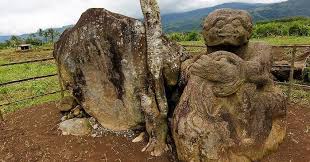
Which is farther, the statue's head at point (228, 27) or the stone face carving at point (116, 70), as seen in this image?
the stone face carving at point (116, 70)

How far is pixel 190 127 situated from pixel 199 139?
232mm

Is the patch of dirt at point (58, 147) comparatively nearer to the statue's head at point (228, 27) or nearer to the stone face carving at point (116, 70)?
the stone face carving at point (116, 70)

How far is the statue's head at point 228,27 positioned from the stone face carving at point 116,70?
90 cm

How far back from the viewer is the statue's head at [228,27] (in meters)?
5.90

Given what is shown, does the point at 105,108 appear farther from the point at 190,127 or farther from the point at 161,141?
the point at 190,127

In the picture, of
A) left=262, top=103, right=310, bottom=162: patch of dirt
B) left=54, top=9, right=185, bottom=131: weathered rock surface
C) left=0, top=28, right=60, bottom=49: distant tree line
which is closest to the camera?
left=262, top=103, right=310, bottom=162: patch of dirt

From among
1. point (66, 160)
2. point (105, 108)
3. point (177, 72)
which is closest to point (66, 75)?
point (105, 108)

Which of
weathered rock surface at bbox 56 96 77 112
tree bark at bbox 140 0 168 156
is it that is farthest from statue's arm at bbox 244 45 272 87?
weathered rock surface at bbox 56 96 77 112

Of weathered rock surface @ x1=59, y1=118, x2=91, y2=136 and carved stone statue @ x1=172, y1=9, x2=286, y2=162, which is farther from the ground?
carved stone statue @ x1=172, y1=9, x2=286, y2=162

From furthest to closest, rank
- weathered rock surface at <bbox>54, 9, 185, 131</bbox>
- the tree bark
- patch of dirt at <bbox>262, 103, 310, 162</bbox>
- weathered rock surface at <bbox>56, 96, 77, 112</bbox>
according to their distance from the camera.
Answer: weathered rock surface at <bbox>56, 96, 77, 112</bbox>
weathered rock surface at <bbox>54, 9, 185, 131</bbox>
the tree bark
patch of dirt at <bbox>262, 103, 310, 162</bbox>

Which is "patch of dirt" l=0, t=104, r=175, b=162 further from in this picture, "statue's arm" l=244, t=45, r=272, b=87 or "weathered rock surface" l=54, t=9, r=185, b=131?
"statue's arm" l=244, t=45, r=272, b=87

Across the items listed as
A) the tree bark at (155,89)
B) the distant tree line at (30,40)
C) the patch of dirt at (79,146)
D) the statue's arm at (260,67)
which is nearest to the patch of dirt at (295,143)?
the patch of dirt at (79,146)

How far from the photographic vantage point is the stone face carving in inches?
258

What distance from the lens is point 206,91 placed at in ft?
18.8
